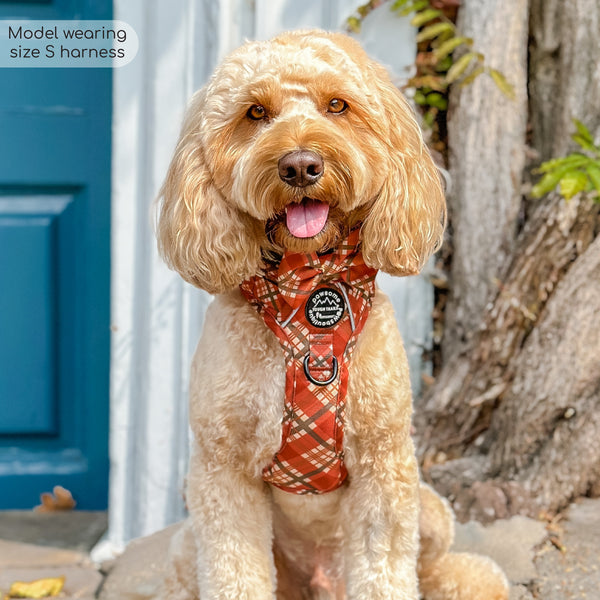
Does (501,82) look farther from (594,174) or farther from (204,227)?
(204,227)

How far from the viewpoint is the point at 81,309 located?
3340 millimetres

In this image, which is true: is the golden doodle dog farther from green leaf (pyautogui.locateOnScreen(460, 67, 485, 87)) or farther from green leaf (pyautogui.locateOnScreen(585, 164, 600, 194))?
green leaf (pyautogui.locateOnScreen(460, 67, 485, 87))

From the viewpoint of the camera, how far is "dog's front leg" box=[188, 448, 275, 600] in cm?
194

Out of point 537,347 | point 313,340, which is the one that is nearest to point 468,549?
point 537,347

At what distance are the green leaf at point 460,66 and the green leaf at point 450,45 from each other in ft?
0.15

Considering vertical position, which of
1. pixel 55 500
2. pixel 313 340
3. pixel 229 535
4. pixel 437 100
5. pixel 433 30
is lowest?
pixel 55 500

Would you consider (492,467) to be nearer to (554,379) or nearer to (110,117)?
(554,379)

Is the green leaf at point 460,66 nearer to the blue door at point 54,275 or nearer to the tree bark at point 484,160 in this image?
the tree bark at point 484,160

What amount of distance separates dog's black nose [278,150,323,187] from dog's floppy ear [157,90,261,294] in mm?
220

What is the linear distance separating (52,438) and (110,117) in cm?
135

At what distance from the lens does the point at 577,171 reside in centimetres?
273

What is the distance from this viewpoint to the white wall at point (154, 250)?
2.92m

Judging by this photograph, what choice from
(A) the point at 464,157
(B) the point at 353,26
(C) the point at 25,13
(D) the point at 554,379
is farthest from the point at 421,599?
(C) the point at 25,13

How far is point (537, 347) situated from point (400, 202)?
4.15 feet
